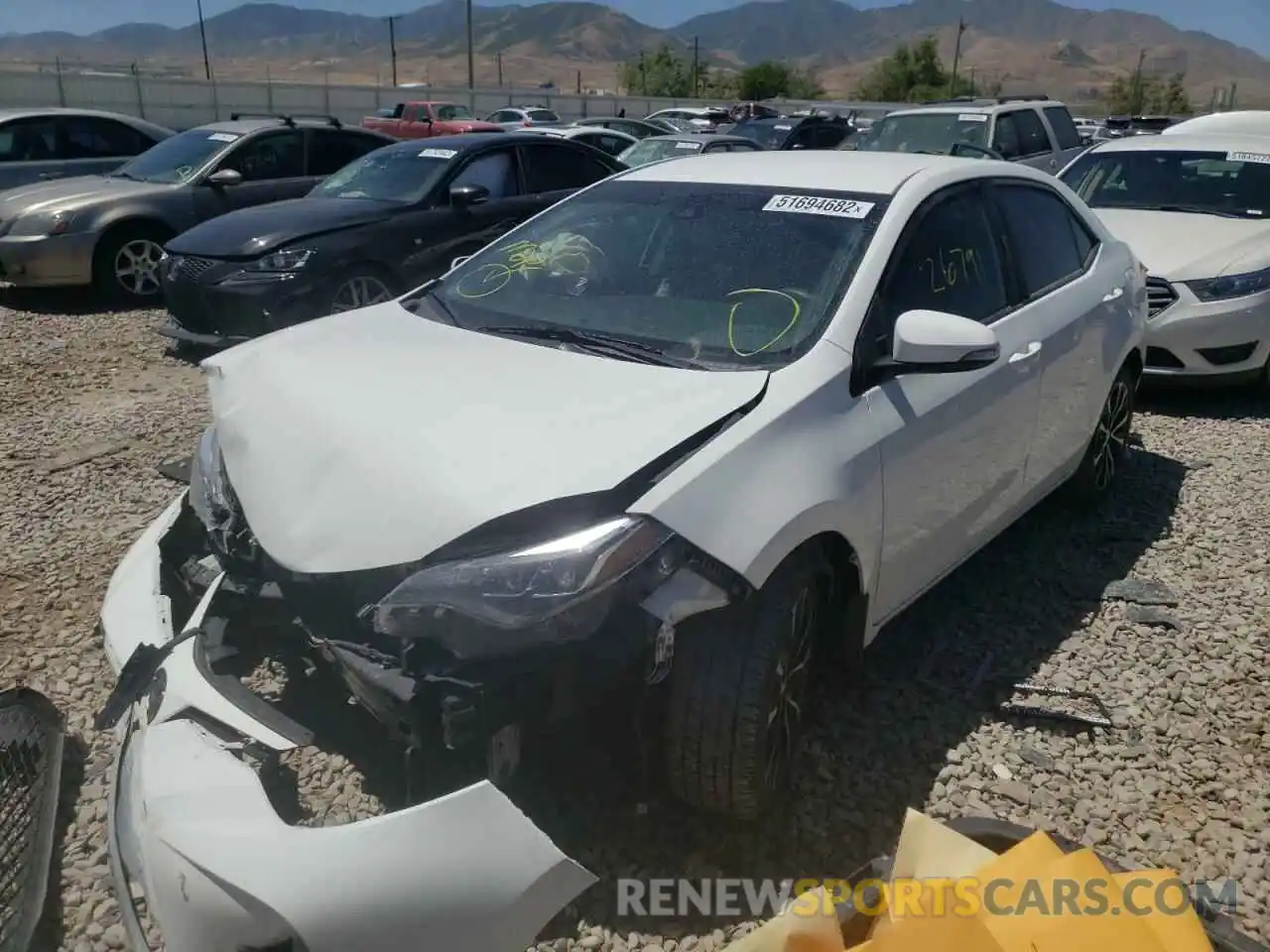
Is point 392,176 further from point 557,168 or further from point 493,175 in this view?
point 557,168

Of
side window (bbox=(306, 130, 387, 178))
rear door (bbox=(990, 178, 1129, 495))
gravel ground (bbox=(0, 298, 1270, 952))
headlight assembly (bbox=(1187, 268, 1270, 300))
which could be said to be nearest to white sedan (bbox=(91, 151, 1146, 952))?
rear door (bbox=(990, 178, 1129, 495))

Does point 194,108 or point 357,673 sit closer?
point 357,673

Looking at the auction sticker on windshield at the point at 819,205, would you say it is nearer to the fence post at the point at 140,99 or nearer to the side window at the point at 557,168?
the side window at the point at 557,168

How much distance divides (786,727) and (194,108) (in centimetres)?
3782

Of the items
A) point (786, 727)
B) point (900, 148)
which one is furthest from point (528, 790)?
point (900, 148)

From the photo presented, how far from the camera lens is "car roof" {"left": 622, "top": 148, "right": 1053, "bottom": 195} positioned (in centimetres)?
344

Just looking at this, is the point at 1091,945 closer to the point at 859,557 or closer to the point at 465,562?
the point at 859,557

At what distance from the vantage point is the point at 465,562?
85.6 inches

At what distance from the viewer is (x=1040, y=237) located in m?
4.09

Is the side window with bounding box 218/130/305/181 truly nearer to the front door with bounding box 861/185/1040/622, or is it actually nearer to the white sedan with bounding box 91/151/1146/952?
the white sedan with bounding box 91/151/1146/952

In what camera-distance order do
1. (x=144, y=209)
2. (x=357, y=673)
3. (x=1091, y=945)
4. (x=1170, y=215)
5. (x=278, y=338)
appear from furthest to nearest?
1. (x=144, y=209)
2. (x=1170, y=215)
3. (x=278, y=338)
4. (x=357, y=673)
5. (x=1091, y=945)

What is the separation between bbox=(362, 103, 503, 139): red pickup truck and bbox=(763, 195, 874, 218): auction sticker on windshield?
17.6 meters

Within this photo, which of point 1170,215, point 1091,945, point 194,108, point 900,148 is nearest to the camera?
point 1091,945

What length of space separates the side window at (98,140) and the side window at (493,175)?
507 centimetres
